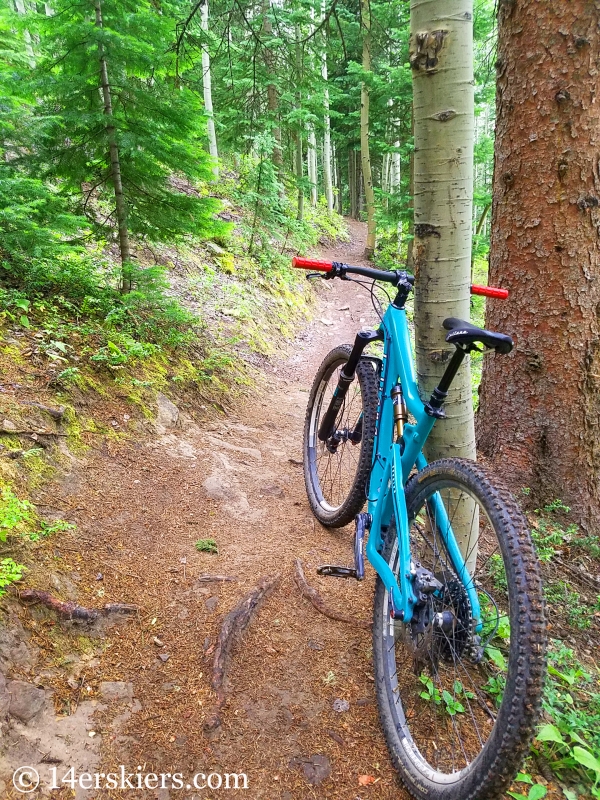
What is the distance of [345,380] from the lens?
11.8 feet

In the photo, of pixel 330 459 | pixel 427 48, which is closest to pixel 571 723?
pixel 330 459

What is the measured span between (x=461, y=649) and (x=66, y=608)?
195cm

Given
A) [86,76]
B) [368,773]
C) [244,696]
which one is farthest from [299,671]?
[86,76]

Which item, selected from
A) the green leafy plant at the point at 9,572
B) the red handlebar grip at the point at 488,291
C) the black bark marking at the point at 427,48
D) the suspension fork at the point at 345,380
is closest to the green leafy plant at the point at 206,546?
the green leafy plant at the point at 9,572

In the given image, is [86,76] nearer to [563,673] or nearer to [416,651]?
[416,651]

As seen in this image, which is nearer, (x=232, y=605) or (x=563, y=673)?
(x=563, y=673)

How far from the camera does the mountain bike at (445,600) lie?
154 cm

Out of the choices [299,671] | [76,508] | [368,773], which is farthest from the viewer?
[76,508]

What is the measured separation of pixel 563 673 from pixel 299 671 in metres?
1.41

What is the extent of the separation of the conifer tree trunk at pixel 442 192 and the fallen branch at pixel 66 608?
6.56 ft

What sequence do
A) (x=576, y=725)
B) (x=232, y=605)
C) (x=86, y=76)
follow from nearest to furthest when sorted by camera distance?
(x=576, y=725)
(x=232, y=605)
(x=86, y=76)

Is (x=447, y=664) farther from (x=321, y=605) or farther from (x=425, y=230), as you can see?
(x=425, y=230)

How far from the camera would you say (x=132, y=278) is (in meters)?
5.52

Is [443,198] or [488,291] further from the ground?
[443,198]
